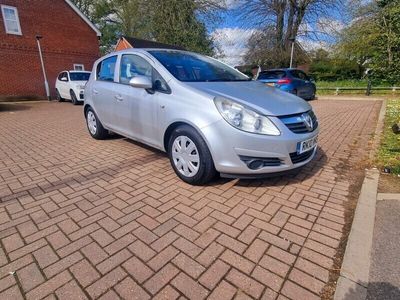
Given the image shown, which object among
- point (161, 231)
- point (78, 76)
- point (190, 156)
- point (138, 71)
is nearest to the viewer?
point (161, 231)

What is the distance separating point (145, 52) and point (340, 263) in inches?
135

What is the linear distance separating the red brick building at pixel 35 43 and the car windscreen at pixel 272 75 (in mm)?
13177

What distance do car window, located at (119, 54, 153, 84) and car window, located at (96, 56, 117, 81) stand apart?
34 centimetres

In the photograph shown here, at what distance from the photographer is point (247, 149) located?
2715 millimetres

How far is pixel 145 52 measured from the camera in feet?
12.3

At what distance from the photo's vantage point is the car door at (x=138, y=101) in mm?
3451

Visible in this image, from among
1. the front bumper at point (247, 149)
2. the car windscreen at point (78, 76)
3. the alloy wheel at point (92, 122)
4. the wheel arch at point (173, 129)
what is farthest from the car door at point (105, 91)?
the car windscreen at point (78, 76)

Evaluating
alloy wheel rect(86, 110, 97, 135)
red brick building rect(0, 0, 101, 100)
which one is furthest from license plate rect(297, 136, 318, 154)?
red brick building rect(0, 0, 101, 100)

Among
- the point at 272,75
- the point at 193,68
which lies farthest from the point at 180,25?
the point at 193,68

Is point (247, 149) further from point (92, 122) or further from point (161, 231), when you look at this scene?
point (92, 122)

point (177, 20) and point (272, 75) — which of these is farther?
point (177, 20)

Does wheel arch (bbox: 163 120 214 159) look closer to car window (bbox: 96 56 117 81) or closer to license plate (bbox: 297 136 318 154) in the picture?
license plate (bbox: 297 136 318 154)

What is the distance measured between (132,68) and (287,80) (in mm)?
8553

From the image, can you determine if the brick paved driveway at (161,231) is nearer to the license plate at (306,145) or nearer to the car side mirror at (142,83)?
the license plate at (306,145)
